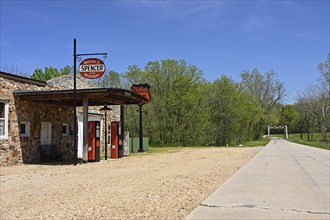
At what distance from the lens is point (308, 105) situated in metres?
71.3

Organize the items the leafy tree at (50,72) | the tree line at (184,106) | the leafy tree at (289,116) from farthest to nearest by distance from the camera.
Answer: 1. the leafy tree at (289,116)
2. the leafy tree at (50,72)
3. the tree line at (184,106)

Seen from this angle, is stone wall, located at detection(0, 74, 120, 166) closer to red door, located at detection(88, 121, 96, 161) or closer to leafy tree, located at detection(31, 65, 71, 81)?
red door, located at detection(88, 121, 96, 161)

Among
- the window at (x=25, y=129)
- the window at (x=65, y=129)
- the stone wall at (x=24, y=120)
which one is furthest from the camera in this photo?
the window at (x=65, y=129)

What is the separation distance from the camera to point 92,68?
64.3 ft

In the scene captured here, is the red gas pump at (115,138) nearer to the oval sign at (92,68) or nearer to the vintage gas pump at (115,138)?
the vintage gas pump at (115,138)

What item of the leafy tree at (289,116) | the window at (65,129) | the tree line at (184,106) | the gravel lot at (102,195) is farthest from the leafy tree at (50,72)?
the leafy tree at (289,116)

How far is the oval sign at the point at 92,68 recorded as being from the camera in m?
19.5

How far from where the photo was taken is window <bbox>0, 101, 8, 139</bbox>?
1772 centimetres

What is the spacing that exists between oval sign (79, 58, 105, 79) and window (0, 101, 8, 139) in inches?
157

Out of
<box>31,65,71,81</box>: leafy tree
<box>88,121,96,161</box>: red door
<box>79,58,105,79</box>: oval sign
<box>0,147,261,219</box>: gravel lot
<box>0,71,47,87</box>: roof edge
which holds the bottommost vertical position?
<box>0,147,261,219</box>: gravel lot

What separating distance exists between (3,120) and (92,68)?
488cm

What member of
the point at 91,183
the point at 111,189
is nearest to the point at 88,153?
the point at 91,183

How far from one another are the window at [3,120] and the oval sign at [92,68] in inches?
157

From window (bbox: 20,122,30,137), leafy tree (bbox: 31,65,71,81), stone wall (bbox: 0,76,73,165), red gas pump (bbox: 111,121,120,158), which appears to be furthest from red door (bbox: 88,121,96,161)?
leafy tree (bbox: 31,65,71,81)
